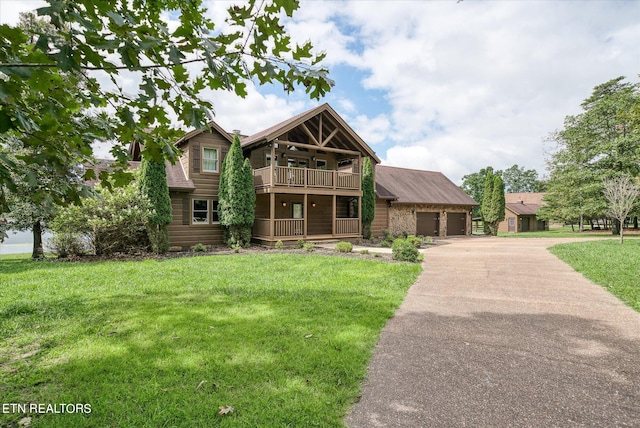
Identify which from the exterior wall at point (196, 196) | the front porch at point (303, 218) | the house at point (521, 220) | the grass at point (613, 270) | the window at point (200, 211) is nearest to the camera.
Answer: the grass at point (613, 270)

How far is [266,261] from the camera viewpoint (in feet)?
34.9

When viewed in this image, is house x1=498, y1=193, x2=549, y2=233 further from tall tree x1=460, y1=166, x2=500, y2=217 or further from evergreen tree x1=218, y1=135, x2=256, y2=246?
evergreen tree x1=218, y1=135, x2=256, y2=246

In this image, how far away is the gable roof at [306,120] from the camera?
1567 cm

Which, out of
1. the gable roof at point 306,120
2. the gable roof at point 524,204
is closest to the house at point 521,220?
the gable roof at point 524,204

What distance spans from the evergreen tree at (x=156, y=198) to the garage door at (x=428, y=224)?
18043mm

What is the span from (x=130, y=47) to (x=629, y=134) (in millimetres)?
37992

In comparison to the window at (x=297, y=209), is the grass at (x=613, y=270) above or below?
below

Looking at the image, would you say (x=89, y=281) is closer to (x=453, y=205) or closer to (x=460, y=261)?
(x=460, y=261)

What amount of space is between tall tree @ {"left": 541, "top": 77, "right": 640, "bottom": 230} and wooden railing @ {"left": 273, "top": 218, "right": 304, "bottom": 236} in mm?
26762

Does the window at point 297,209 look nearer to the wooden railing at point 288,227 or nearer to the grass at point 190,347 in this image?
the wooden railing at point 288,227

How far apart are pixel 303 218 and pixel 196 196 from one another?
555cm

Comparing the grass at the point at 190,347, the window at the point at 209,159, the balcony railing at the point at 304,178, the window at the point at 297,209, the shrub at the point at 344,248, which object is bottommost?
the grass at the point at 190,347

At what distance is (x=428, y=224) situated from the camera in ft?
84.8

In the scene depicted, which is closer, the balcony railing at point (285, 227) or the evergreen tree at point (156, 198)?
the evergreen tree at point (156, 198)
